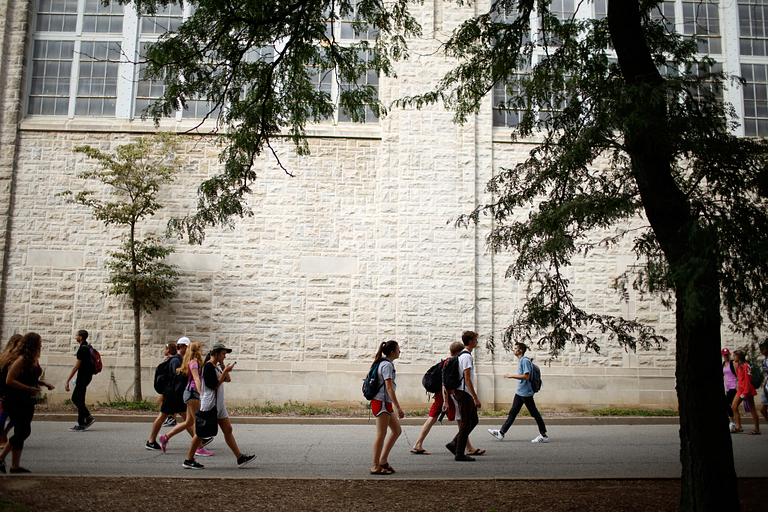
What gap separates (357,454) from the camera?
9.23m

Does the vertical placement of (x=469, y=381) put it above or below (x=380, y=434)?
above

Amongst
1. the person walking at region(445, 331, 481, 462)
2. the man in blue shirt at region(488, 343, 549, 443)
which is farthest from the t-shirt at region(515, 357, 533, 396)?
the person walking at region(445, 331, 481, 462)

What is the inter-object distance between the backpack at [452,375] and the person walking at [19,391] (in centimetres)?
544

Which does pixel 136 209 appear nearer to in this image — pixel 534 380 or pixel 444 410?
pixel 444 410

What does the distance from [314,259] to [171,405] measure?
6.50 m

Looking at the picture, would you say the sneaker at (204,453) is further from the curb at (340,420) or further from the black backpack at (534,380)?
the black backpack at (534,380)

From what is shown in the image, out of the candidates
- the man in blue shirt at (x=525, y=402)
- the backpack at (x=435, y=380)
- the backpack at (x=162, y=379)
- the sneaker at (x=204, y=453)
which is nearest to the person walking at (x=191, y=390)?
the sneaker at (x=204, y=453)

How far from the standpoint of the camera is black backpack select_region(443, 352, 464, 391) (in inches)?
342

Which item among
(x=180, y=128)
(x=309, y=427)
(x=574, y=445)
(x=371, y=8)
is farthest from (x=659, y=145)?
(x=180, y=128)

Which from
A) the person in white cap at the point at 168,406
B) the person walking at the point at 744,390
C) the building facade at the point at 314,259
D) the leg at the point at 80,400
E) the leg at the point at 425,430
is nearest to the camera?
the leg at the point at 425,430

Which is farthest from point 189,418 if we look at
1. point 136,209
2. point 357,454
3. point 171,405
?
point 136,209

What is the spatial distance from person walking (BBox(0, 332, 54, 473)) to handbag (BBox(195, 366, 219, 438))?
6.51 ft

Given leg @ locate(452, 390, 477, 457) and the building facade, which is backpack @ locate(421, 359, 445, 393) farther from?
the building facade

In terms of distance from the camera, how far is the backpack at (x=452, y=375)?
28.5 ft
